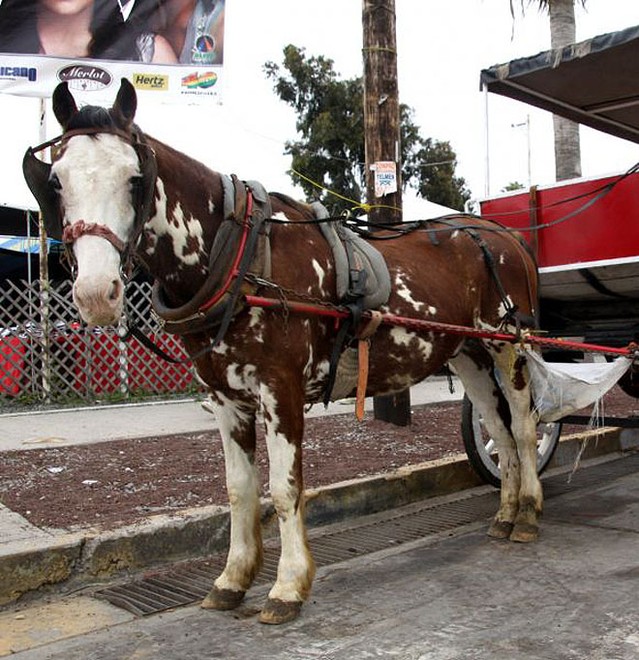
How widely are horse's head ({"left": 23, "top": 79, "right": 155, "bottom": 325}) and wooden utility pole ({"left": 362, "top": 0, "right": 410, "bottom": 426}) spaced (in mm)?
4353

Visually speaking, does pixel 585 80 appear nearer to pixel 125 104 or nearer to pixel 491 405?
pixel 491 405

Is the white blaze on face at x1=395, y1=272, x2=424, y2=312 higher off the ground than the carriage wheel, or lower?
higher

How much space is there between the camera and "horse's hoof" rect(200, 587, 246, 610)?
3654mm

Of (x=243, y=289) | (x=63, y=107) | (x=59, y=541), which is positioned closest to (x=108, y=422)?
(x=59, y=541)

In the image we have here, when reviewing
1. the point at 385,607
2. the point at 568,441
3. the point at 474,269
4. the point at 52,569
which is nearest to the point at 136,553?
the point at 52,569

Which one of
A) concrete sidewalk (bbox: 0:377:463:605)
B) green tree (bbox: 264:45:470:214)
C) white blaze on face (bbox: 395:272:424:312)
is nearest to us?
concrete sidewalk (bbox: 0:377:463:605)

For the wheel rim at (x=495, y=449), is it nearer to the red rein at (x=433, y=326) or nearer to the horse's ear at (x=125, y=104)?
the red rein at (x=433, y=326)

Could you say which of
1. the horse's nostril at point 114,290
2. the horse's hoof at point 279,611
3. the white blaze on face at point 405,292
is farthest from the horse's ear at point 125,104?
the horse's hoof at point 279,611

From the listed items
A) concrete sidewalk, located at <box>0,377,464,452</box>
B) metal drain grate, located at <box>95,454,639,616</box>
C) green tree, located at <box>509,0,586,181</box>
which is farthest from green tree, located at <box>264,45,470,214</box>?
metal drain grate, located at <box>95,454,639,616</box>

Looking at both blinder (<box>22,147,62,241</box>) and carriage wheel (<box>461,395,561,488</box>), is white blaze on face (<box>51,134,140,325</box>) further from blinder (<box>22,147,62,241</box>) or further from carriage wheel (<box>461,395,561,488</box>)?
carriage wheel (<box>461,395,561,488</box>)

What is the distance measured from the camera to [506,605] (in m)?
3.60

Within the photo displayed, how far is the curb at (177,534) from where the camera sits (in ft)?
12.8

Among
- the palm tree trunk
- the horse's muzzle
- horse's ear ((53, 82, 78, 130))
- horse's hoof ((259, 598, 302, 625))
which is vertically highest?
the palm tree trunk

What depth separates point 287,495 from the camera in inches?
138
